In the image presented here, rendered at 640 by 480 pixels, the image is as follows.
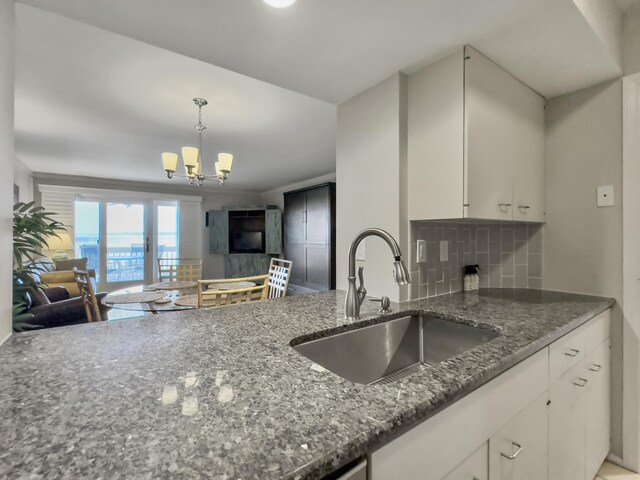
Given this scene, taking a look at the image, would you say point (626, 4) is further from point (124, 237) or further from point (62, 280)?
point (124, 237)

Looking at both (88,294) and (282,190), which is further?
(282,190)

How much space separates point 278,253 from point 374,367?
16.7 ft

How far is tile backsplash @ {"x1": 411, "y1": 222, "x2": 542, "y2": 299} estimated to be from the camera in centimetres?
162

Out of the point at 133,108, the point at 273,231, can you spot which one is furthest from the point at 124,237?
the point at 133,108

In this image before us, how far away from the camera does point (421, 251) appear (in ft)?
4.99

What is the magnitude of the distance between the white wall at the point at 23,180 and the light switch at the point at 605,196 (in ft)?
19.8

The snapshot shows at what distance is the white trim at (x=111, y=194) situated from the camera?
4953mm

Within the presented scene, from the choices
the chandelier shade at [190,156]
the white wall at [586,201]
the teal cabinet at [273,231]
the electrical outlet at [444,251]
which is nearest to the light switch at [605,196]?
the white wall at [586,201]

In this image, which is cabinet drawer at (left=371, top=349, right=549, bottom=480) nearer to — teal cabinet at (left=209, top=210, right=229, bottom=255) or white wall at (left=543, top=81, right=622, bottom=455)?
white wall at (left=543, top=81, right=622, bottom=455)

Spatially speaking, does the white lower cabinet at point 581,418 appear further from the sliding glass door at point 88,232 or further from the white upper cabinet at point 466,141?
the sliding glass door at point 88,232

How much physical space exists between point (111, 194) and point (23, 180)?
1.19 meters

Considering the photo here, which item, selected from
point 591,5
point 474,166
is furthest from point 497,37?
point 474,166

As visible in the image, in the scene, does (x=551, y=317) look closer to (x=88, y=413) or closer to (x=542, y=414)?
(x=542, y=414)

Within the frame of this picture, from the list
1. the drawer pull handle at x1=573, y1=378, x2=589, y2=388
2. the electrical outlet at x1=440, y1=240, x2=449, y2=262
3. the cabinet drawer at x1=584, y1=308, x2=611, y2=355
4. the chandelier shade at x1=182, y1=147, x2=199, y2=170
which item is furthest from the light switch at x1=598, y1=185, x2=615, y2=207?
the chandelier shade at x1=182, y1=147, x2=199, y2=170
